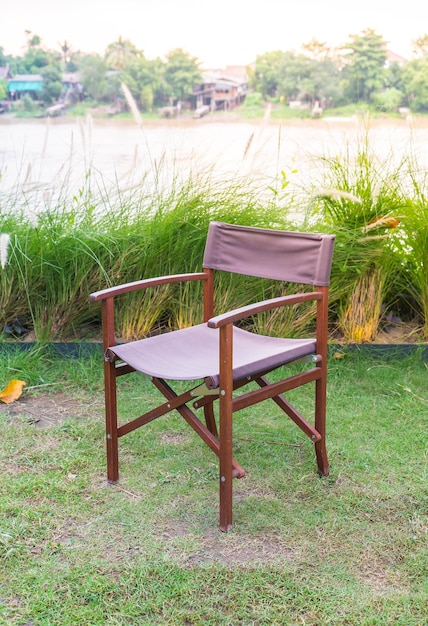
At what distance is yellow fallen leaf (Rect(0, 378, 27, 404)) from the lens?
3.00m

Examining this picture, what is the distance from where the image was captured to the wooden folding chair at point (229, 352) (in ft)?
6.34

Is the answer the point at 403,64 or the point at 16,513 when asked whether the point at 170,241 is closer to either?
the point at 16,513

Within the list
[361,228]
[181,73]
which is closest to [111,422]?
[361,228]

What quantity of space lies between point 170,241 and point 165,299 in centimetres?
32

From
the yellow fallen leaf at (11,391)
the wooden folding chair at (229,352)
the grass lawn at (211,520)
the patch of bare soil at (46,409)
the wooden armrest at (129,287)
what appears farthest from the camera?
the yellow fallen leaf at (11,391)

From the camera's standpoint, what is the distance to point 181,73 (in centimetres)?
559

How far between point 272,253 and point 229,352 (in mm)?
534

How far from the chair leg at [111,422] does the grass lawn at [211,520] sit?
0.06 metres

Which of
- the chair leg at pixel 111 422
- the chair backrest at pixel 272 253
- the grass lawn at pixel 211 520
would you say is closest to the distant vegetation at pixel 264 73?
the grass lawn at pixel 211 520

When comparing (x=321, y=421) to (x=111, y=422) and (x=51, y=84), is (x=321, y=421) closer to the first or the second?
(x=111, y=422)

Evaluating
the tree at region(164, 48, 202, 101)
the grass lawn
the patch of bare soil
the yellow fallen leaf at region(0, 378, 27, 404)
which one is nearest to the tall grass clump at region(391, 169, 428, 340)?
the grass lawn

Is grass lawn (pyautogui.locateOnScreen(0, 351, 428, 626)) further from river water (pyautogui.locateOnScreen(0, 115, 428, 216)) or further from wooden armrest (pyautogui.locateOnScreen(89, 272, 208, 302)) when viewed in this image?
river water (pyautogui.locateOnScreen(0, 115, 428, 216))

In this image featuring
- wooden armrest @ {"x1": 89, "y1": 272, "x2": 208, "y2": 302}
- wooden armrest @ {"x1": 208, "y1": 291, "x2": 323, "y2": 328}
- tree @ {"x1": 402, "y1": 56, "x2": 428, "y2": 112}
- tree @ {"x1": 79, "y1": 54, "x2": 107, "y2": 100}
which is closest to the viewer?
wooden armrest @ {"x1": 208, "y1": 291, "x2": 323, "y2": 328}

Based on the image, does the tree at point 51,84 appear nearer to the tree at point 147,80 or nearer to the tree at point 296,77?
the tree at point 147,80
